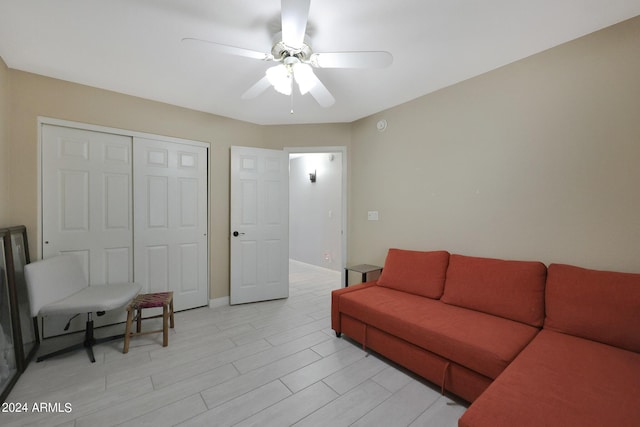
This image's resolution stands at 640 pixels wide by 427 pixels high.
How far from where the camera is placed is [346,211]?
3.64 m

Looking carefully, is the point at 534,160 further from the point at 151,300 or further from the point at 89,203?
the point at 89,203

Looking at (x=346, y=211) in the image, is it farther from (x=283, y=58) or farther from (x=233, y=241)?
(x=283, y=58)

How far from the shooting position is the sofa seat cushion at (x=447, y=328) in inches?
58.9

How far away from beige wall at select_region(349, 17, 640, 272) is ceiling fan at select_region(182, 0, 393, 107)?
4.16 feet

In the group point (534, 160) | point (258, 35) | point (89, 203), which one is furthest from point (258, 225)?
point (534, 160)

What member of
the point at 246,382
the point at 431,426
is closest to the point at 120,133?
the point at 246,382

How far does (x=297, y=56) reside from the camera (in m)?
1.71

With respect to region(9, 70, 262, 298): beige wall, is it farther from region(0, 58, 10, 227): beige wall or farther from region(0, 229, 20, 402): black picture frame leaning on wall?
region(0, 229, 20, 402): black picture frame leaning on wall

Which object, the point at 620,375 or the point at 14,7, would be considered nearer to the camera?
the point at 620,375

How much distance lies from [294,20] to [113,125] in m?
2.39

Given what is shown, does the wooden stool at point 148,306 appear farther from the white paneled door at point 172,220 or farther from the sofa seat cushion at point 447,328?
the sofa seat cushion at point 447,328

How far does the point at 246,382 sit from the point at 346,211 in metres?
2.36

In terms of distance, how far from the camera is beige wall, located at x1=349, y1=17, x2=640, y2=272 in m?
1.68

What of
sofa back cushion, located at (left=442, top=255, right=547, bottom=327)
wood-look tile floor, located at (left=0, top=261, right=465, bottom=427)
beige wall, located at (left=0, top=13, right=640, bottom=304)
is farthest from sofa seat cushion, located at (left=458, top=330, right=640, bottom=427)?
beige wall, located at (left=0, top=13, right=640, bottom=304)
